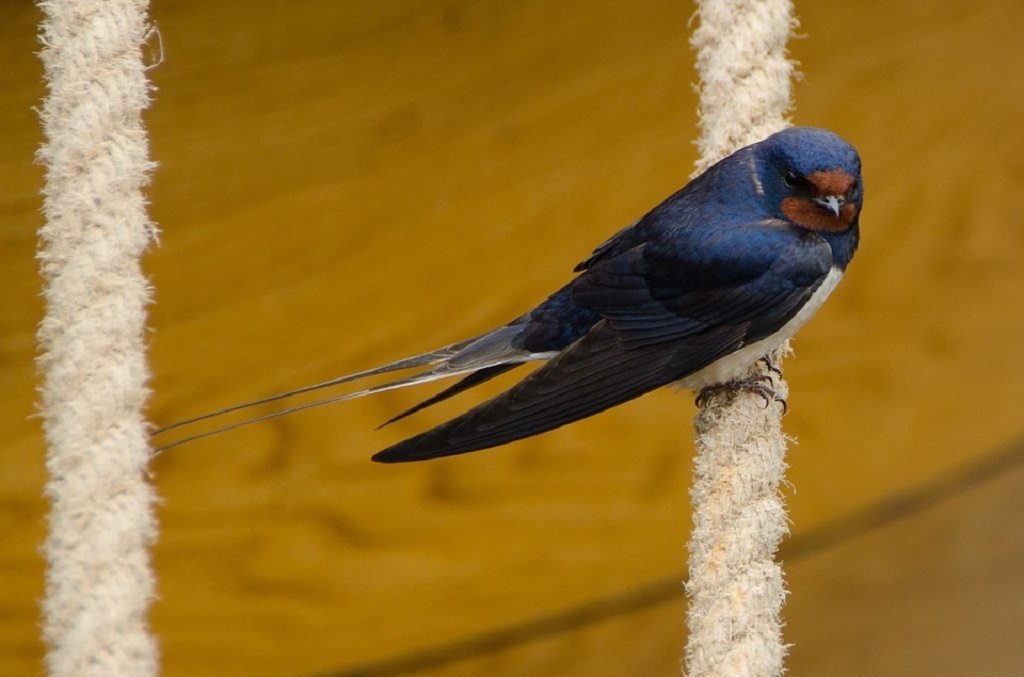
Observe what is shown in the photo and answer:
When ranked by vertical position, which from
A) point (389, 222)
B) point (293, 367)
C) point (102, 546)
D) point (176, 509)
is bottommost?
point (102, 546)

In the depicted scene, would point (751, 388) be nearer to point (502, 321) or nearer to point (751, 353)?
point (751, 353)

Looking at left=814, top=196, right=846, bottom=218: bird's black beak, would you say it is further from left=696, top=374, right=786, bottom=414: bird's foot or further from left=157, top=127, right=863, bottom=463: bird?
left=696, top=374, right=786, bottom=414: bird's foot

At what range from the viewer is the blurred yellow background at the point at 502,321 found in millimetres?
1323

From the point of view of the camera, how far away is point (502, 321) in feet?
4.77

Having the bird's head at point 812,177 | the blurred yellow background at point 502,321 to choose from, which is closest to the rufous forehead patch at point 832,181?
the bird's head at point 812,177

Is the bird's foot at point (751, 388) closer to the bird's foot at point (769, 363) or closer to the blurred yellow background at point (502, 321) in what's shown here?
the bird's foot at point (769, 363)

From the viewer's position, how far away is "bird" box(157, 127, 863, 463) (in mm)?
953

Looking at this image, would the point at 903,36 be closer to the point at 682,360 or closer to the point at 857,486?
the point at 857,486

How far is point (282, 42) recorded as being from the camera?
4.18 ft

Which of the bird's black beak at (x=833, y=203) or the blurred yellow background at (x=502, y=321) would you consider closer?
the bird's black beak at (x=833, y=203)

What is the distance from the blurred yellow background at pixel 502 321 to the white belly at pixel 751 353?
0.45 metres

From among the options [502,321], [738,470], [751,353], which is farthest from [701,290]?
[502,321]

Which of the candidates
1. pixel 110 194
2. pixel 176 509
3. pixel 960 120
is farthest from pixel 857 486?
pixel 110 194

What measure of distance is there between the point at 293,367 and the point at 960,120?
2.66ft
